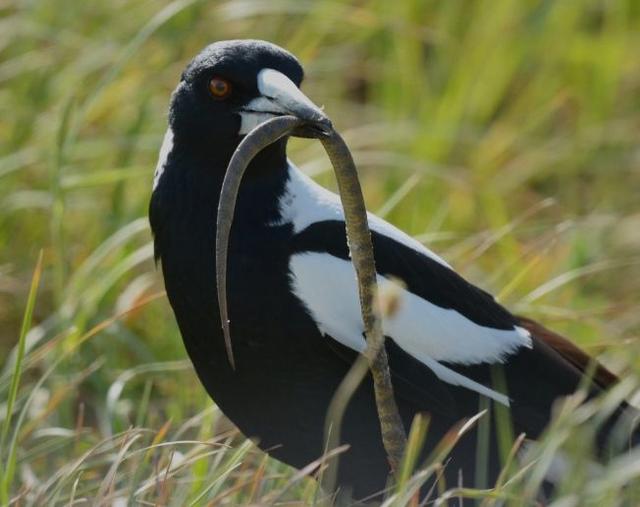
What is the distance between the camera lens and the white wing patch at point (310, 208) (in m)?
2.75

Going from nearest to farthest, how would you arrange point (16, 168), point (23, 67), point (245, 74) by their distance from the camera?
point (245, 74)
point (16, 168)
point (23, 67)

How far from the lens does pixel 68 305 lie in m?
3.56

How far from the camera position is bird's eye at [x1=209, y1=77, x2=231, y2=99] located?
2750 mm

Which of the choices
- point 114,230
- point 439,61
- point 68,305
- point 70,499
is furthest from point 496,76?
point 70,499

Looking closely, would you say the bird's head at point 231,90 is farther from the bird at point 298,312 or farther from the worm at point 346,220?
the worm at point 346,220

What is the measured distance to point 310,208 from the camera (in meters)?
2.79

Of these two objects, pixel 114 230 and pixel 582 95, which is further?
pixel 582 95

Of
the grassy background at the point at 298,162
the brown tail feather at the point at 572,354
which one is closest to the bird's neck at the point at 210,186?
the grassy background at the point at 298,162

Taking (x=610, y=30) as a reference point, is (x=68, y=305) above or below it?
below

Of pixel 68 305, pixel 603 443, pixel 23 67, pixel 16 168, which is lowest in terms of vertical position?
Result: pixel 603 443

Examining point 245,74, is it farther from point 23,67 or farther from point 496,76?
point 496,76

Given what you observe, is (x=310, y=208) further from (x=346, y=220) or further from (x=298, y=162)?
(x=298, y=162)

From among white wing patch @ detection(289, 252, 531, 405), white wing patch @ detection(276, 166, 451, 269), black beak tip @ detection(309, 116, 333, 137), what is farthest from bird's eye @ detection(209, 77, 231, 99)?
black beak tip @ detection(309, 116, 333, 137)

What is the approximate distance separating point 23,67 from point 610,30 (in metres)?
2.20
